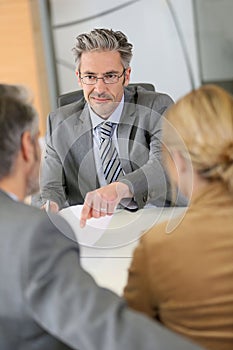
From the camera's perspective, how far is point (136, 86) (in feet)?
5.17

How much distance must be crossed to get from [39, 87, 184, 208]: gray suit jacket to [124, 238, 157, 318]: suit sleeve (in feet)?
1.92

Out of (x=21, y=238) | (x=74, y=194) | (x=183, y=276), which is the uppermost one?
(x=21, y=238)

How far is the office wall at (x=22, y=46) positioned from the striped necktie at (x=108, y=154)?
2.67ft

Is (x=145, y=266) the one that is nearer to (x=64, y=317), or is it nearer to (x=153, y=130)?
(x=64, y=317)

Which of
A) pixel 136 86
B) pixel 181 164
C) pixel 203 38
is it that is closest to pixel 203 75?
pixel 203 38

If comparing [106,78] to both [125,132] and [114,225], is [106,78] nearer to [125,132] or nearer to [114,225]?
[125,132]

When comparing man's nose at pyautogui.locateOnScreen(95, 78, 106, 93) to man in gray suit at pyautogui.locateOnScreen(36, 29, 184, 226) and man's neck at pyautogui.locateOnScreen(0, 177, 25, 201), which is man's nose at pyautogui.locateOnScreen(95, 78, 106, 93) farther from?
man's neck at pyautogui.locateOnScreen(0, 177, 25, 201)

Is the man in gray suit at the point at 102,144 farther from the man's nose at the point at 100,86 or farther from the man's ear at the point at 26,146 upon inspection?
the man's ear at the point at 26,146

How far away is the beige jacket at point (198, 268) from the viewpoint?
2.66ft

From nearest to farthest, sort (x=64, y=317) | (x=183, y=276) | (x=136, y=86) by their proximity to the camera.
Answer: (x=64, y=317) → (x=183, y=276) → (x=136, y=86)

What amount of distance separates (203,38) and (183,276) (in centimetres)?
152

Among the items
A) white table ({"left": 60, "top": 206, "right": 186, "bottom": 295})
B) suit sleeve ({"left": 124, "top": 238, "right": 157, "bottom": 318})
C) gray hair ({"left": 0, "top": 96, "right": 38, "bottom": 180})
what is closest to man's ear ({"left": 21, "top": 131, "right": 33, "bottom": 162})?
gray hair ({"left": 0, "top": 96, "right": 38, "bottom": 180})

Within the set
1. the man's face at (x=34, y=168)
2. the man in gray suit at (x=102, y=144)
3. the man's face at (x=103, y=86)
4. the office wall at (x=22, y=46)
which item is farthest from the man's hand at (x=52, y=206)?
the office wall at (x=22, y=46)

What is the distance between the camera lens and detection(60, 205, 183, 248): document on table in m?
1.40
